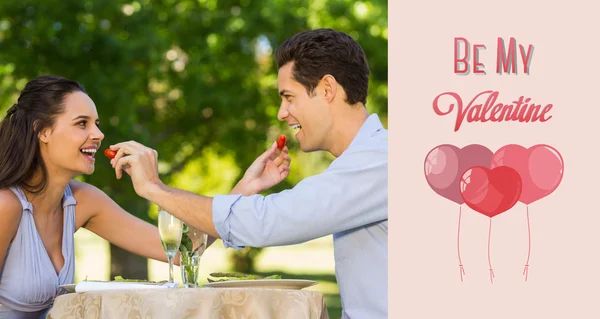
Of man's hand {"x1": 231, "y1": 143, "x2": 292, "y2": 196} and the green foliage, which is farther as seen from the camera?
the green foliage

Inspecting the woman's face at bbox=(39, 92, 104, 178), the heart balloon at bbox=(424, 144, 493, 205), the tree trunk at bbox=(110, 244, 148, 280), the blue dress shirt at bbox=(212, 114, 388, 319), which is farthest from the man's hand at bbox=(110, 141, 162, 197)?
the tree trunk at bbox=(110, 244, 148, 280)

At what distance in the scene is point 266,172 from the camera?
3734 mm

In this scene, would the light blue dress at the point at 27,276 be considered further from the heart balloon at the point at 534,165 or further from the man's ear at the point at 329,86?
the heart balloon at the point at 534,165

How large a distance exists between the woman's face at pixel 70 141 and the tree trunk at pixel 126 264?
320 inches

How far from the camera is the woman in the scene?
3.54m

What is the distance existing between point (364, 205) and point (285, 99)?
2.15 feet

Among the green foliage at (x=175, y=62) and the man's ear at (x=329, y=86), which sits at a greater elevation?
the green foliage at (x=175, y=62)

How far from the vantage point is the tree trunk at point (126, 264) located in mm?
11867

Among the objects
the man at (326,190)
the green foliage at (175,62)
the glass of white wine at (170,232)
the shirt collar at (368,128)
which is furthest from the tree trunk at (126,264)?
the shirt collar at (368,128)

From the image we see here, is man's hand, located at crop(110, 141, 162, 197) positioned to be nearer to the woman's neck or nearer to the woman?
the woman

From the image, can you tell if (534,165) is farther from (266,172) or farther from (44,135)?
(44,135)

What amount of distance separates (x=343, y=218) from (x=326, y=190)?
11 centimetres

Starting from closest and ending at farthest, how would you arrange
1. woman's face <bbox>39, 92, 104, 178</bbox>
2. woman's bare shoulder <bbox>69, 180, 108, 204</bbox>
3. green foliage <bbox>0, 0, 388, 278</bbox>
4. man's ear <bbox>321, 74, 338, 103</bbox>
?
man's ear <bbox>321, 74, 338, 103</bbox>
woman's face <bbox>39, 92, 104, 178</bbox>
woman's bare shoulder <bbox>69, 180, 108, 204</bbox>
green foliage <bbox>0, 0, 388, 278</bbox>

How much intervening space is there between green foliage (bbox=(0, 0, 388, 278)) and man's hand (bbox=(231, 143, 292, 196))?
634 cm
